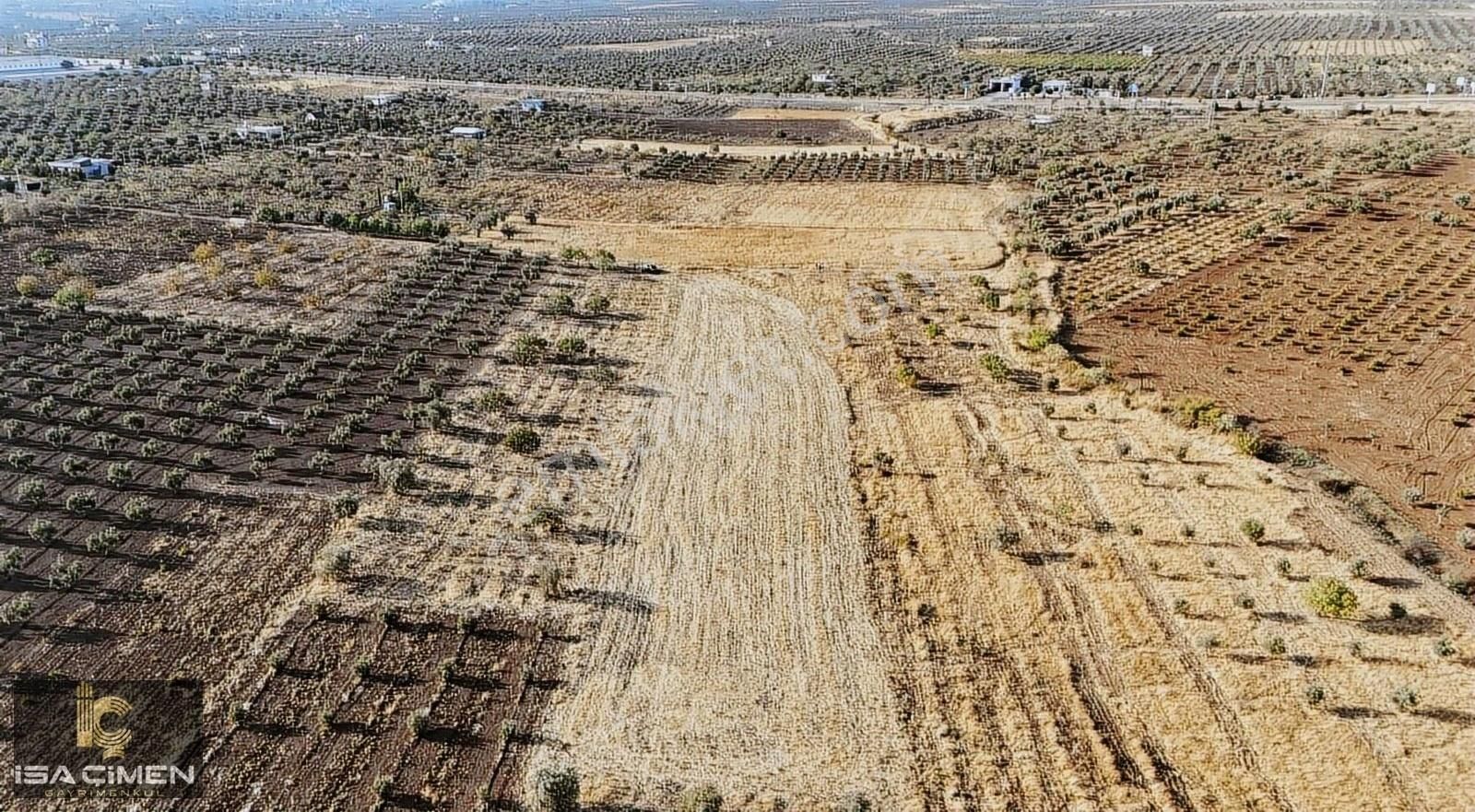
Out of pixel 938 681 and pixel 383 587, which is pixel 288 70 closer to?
pixel 383 587

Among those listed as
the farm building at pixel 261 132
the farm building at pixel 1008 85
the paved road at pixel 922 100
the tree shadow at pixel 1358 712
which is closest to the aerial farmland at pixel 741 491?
the tree shadow at pixel 1358 712

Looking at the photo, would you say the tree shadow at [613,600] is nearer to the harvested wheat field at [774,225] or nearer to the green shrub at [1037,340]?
the green shrub at [1037,340]

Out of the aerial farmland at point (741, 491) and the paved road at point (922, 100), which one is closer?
the aerial farmland at point (741, 491)

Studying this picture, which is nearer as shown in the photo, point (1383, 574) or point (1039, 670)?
point (1039, 670)

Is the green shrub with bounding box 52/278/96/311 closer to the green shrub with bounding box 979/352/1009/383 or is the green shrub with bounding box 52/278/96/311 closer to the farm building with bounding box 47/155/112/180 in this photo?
the farm building with bounding box 47/155/112/180

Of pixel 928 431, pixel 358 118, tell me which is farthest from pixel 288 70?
pixel 928 431

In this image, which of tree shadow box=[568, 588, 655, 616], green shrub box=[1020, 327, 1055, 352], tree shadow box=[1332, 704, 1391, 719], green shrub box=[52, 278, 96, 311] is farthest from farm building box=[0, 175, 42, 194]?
tree shadow box=[1332, 704, 1391, 719]

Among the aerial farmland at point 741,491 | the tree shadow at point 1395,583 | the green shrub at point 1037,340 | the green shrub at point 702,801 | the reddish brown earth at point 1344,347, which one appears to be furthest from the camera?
the green shrub at point 1037,340
